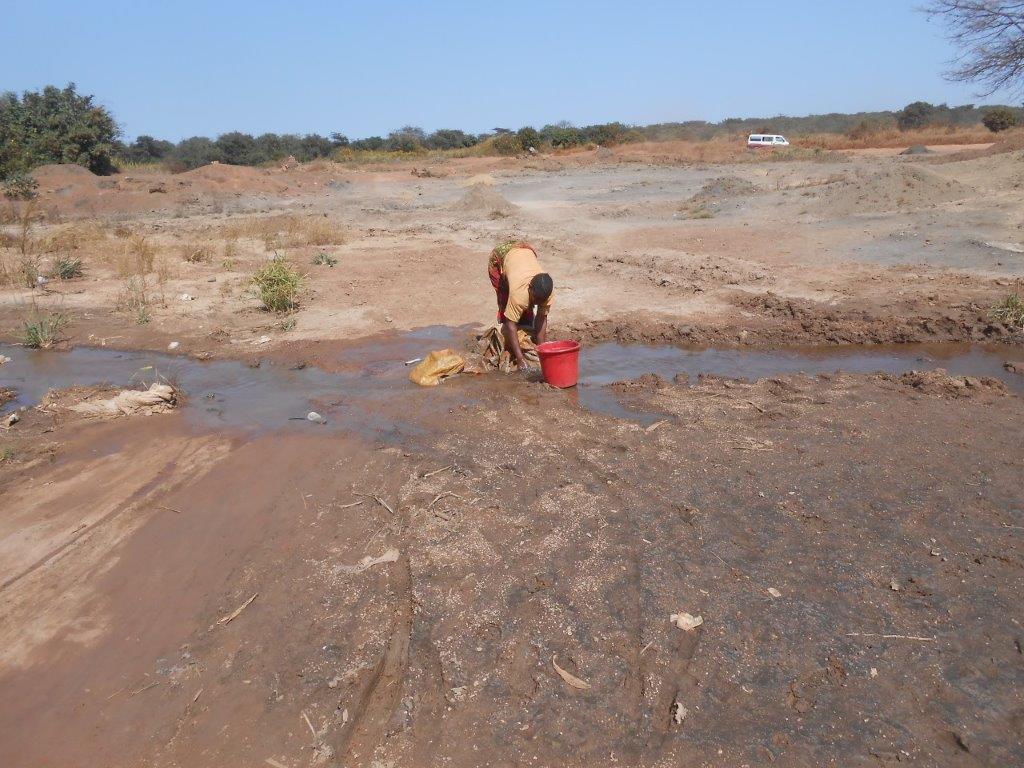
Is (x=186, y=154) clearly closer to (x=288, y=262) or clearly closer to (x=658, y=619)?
(x=288, y=262)

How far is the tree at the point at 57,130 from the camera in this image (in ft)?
94.8

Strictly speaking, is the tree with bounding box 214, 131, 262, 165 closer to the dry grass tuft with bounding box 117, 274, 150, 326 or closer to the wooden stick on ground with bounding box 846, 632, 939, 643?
the dry grass tuft with bounding box 117, 274, 150, 326

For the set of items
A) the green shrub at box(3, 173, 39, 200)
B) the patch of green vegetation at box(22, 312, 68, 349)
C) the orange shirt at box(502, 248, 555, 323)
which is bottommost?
the patch of green vegetation at box(22, 312, 68, 349)

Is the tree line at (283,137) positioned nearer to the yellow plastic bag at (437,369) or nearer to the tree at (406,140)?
the tree at (406,140)

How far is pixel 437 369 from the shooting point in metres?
6.45

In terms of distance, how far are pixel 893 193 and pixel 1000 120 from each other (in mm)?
28144

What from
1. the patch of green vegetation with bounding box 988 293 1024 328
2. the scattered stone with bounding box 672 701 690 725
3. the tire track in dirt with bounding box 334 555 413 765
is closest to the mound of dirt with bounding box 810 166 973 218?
the patch of green vegetation with bounding box 988 293 1024 328

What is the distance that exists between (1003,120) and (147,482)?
142 ft

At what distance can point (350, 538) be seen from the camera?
386 cm

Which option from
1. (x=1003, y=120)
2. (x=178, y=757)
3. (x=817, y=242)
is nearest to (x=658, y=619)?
(x=178, y=757)

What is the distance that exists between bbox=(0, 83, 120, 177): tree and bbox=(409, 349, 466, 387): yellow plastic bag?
96.8ft

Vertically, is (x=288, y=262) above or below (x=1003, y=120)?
below

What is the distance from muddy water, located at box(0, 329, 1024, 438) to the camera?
19.2ft

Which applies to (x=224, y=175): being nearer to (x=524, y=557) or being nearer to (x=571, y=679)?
(x=524, y=557)
